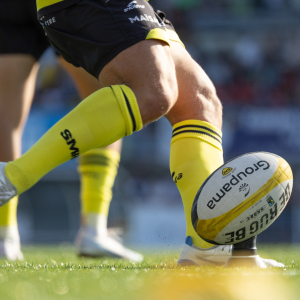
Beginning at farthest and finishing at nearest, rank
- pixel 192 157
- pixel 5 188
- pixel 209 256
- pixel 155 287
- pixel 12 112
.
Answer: pixel 12 112 < pixel 192 157 < pixel 209 256 < pixel 5 188 < pixel 155 287

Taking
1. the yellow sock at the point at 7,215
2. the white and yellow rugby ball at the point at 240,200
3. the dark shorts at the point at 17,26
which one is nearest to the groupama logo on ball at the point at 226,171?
the white and yellow rugby ball at the point at 240,200

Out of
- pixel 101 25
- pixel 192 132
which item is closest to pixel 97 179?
pixel 192 132

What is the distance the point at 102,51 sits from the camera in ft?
5.21

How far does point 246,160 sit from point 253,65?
9893 millimetres

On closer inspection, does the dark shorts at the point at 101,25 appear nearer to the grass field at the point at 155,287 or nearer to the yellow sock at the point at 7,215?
the grass field at the point at 155,287

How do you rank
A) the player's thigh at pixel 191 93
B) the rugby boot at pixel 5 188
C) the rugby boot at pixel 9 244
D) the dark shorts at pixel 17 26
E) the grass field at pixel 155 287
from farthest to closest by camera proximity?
the dark shorts at pixel 17 26 → the rugby boot at pixel 9 244 → the player's thigh at pixel 191 93 → the rugby boot at pixel 5 188 → the grass field at pixel 155 287

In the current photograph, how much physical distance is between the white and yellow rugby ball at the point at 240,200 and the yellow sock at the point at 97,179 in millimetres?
954

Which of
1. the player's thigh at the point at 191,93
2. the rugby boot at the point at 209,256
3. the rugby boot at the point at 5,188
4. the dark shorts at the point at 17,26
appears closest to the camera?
the rugby boot at the point at 5,188

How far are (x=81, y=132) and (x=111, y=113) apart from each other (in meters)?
0.11

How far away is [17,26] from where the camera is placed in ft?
7.70

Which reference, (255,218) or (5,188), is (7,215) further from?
(255,218)

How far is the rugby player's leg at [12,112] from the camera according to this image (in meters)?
2.25

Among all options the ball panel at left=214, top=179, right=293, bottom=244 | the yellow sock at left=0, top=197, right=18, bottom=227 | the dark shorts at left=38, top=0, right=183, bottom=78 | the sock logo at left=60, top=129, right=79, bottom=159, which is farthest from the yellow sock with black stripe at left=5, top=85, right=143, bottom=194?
the yellow sock at left=0, top=197, right=18, bottom=227

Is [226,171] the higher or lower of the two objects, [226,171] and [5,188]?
the lower
